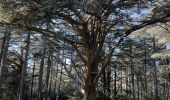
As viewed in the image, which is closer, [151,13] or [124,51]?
[151,13]

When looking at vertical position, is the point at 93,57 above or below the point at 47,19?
below

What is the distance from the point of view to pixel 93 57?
13.4 m

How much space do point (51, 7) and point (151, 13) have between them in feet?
14.9

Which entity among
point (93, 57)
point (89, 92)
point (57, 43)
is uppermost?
point (57, 43)

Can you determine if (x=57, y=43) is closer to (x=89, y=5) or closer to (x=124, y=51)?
(x=89, y=5)

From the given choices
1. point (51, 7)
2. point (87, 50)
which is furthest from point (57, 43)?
point (51, 7)

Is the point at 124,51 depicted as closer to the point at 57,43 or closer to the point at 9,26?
the point at 57,43

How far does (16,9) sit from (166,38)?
9346 mm

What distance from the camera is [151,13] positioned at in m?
11.9

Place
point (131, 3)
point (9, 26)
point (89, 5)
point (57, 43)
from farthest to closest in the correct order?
point (57, 43) → point (9, 26) → point (131, 3) → point (89, 5)

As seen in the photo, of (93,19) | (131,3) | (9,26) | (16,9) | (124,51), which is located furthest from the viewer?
(124,51)

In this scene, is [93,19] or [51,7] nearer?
[51,7]

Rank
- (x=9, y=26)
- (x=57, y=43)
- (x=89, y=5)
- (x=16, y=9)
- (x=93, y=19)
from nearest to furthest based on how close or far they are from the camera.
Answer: (x=89, y=5)
(x=16, y=9)
(x=9, y=26)
(x=93, y=19)
(x=57, y=43)

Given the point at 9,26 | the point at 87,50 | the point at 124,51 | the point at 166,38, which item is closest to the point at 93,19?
the point at 87,50
